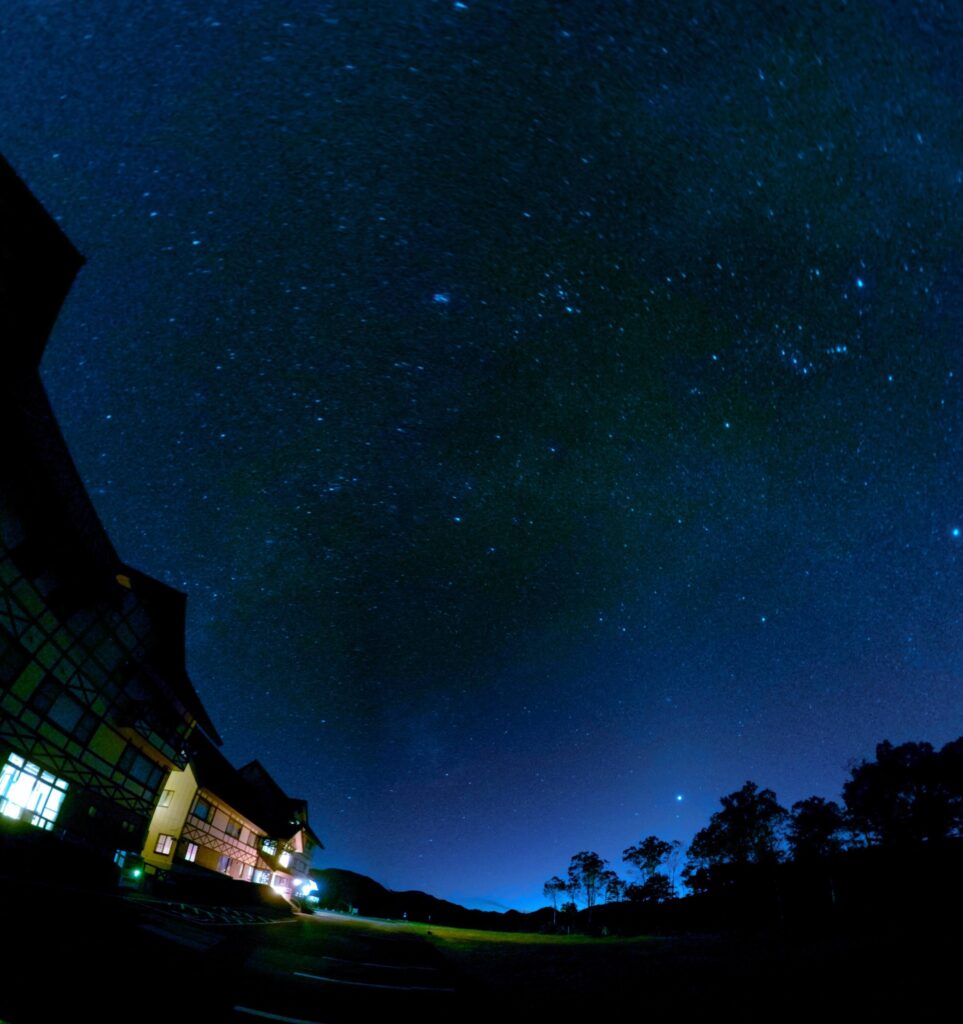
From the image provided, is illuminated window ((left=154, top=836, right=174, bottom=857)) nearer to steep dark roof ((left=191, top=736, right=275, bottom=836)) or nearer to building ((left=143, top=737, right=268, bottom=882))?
building ((left=143, top=737, right=268, bottom=882))

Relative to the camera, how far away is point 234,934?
1382 centimetres

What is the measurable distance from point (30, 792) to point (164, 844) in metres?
15.9

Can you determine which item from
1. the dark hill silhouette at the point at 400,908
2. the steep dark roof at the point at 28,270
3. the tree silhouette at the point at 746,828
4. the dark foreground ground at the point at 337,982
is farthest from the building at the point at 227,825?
the dark hill silhouette at the point at 400,908

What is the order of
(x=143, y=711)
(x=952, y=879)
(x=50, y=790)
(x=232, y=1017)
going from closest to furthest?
(x=232, y=1017) < (x=50, y=790) < (x=143, y=711) < (x=952, y=879)

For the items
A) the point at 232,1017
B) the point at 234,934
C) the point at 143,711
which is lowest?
the point at 234,934

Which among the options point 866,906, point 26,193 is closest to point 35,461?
point 26,193

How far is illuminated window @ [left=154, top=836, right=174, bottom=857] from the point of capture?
1157 inches

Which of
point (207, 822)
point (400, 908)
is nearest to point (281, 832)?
point (207, 822)

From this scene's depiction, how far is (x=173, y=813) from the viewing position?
31.3m

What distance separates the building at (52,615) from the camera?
16.0m

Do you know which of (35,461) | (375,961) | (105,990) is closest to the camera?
(105,990)

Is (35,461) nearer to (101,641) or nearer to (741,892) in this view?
A: (101,641)

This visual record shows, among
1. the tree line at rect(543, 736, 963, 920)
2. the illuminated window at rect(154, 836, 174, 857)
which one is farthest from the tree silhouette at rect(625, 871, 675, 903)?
the illuminated window at rect(154, 836, 174, 857)

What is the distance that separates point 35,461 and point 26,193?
8.77 meters
